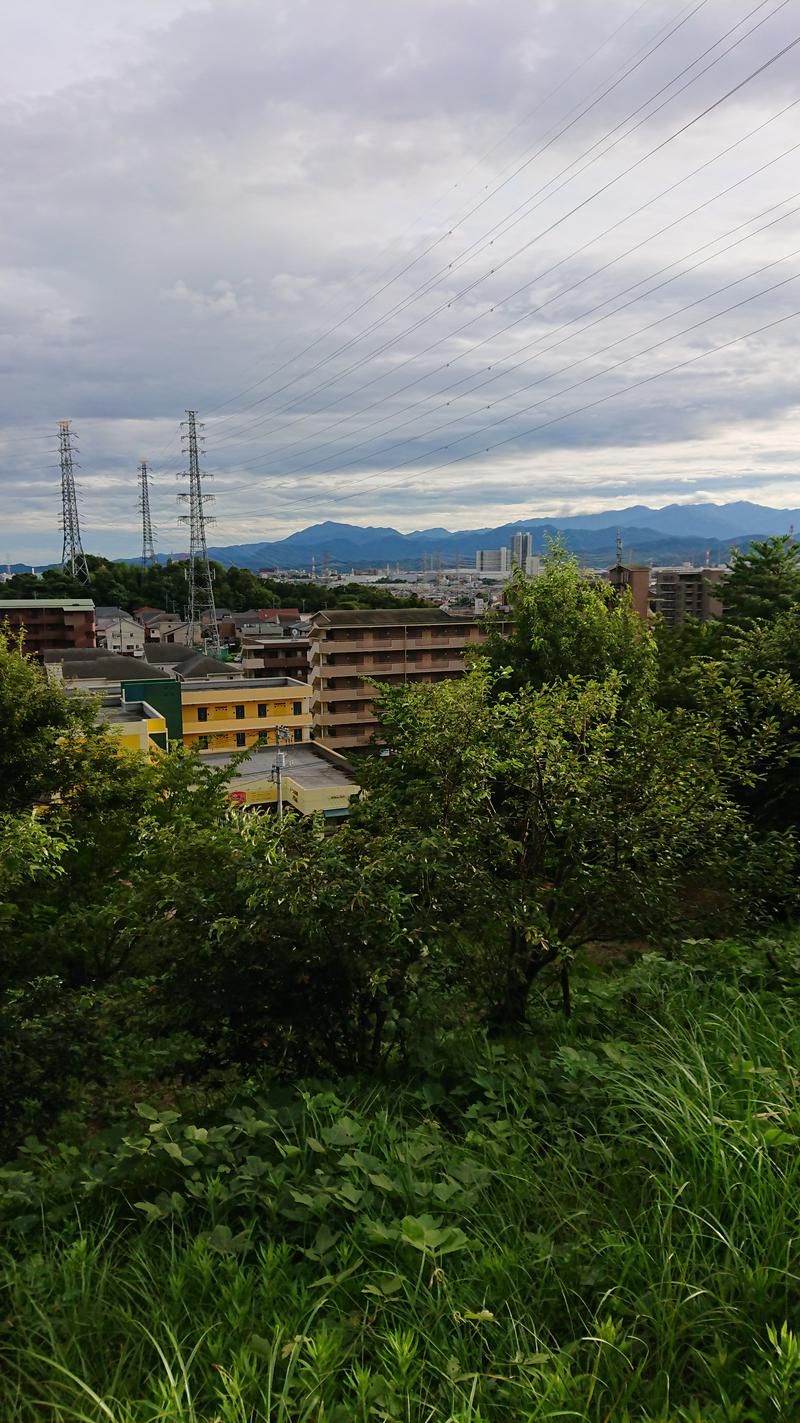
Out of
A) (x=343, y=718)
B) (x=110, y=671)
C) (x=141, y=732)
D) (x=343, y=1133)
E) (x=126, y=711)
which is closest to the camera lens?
(x=343, y=1133)

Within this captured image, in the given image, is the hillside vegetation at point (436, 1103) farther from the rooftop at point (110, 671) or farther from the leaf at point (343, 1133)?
the rooftop at point (110, 671)

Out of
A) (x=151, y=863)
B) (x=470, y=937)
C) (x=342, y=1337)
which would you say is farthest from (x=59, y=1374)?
(x=151, y=863)

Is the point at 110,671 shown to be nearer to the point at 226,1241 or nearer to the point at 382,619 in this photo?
the point at 382,619

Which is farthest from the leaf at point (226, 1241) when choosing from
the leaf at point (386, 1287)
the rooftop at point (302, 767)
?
the rooftop at point (302, 767)

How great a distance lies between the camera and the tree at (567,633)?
13.2 meters

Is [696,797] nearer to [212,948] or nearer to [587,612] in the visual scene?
[212,948]

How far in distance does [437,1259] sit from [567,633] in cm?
1189

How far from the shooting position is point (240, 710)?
3622cm

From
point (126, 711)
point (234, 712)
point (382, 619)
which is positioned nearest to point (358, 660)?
point (382, 619)

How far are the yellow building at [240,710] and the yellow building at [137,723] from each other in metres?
6.99

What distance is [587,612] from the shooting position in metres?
13.6

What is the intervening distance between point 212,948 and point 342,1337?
82.4 inches

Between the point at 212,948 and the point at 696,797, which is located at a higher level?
the point at 696,797

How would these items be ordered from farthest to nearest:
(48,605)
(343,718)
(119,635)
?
(119,635) → (48,605) → (343,718)
